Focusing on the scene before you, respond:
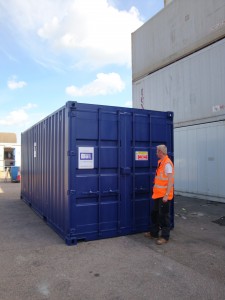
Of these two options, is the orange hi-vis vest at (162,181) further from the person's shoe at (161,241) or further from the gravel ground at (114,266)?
the gravel ground at (114,266)

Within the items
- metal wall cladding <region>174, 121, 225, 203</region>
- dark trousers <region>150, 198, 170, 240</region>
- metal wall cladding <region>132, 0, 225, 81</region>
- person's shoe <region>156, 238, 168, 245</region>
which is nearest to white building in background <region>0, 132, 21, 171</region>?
metal wall cladding <region>132, 0, 225, 81</region>

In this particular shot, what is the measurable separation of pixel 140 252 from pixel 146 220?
4.37 ft

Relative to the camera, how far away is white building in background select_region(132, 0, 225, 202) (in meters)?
9.71

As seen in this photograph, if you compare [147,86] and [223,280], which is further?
[147,86]

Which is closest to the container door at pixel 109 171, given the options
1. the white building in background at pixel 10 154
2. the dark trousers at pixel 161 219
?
the dark trousers at pixel 161 219

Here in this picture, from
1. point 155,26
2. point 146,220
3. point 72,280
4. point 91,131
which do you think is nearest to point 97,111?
point 91,131

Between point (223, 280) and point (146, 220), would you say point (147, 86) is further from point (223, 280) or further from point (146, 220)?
point (223, 280)

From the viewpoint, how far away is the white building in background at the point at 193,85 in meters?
9.71

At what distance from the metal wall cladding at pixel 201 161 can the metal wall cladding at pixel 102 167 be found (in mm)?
3965

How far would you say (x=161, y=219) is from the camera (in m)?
5.46

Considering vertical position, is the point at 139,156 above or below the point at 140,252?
above

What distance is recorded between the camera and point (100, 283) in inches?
146

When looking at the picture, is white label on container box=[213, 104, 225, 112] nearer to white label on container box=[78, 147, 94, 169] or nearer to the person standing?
the person standing

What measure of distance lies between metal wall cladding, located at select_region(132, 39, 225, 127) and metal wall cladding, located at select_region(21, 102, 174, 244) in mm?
4225
